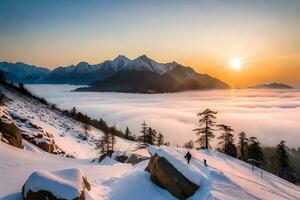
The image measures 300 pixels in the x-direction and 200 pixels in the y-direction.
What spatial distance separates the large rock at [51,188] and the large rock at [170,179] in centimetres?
784

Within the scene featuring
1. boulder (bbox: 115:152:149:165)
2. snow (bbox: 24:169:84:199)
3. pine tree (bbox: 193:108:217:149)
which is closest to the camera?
snow (bbox: 24:169:84:199)

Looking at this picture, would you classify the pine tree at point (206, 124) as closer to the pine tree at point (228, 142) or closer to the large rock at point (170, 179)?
the pine tree at point (228, 142)

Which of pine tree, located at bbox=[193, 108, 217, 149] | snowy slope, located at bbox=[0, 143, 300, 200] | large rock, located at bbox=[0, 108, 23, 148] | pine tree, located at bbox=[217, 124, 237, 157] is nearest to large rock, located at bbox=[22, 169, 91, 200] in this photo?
snowy slope, located at bbox=[0, 143, 300, 200]

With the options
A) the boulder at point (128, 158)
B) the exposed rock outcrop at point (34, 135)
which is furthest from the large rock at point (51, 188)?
the exposed rock outcrop at point (34, 135)

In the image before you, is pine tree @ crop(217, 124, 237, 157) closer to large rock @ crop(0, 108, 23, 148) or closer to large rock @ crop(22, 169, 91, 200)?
large rock @ crop(0, 108, 23, 148)

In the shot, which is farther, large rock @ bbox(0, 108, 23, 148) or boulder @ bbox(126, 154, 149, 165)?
boulder @ bbox(126, 154, 149, 165)

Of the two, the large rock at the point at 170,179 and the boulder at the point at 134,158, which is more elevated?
the large rock at the point at 170,179

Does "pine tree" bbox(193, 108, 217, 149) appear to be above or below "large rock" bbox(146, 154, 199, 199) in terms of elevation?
above

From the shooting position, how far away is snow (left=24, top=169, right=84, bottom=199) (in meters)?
18.8

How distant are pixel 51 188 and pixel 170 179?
10.0 m

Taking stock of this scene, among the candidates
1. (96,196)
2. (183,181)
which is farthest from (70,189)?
(183,181)

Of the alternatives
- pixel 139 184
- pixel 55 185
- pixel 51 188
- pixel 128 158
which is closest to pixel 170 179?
pixel 139 184

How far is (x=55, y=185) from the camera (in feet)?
62.7

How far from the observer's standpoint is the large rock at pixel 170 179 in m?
24.0
